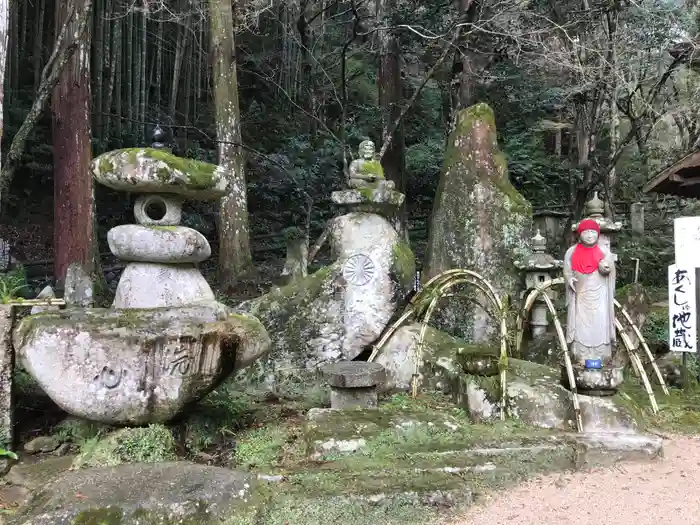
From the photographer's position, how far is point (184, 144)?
15.4m

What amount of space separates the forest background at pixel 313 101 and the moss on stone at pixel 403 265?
4.05 metres

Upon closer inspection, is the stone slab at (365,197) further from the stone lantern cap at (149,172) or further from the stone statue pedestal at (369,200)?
the stone lantern cap at (149,172)

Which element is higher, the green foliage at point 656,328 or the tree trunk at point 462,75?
the tree trunk at point 462,75

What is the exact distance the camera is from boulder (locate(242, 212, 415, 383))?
607cm

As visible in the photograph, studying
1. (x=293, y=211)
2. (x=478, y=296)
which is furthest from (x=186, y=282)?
(x=293, y=211)

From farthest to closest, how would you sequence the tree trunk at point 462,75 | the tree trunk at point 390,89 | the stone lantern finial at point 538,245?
the tree trunk at point 390,89, the tree trunk at point 462,75, the stone lantern finial at point 538,245

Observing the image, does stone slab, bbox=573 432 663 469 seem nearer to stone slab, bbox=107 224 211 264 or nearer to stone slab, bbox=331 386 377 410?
stone slab, bbox=331 386 377 410

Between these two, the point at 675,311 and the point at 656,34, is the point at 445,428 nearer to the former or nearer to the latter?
the point at 675,311

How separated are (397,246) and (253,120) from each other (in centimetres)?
1239

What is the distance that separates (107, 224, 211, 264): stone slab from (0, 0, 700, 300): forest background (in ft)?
12.7

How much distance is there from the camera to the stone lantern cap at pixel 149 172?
14.0ft

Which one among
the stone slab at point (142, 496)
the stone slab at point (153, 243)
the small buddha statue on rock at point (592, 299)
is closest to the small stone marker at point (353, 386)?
the stone slab at point (142, 496)

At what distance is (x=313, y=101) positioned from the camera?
13.7 metres

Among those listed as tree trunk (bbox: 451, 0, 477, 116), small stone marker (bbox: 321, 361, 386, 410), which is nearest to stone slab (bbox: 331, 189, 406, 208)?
small stone marker (bbox: 321, 361, 386, 410)
